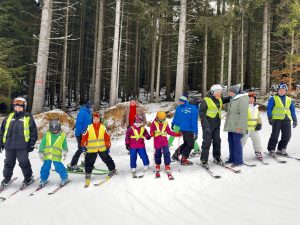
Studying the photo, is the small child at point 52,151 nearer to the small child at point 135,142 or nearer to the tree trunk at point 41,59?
the small child at point 135,142

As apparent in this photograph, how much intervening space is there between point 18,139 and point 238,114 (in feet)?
18.6

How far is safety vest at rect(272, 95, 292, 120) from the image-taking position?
27.6 feet

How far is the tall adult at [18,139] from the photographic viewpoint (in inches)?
300

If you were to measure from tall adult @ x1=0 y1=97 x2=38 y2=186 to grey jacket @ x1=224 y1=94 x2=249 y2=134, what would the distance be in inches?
202

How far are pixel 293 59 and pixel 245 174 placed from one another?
1329cm

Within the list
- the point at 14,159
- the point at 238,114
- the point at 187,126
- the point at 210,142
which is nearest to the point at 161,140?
the point at 187,126

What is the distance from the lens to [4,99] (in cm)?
1836

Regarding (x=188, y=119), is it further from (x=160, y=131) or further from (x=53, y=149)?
(x=53, y=149)

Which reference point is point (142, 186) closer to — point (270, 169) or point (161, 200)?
point (161, 200)

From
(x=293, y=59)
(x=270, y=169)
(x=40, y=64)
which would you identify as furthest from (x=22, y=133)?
(x=293, y=59)

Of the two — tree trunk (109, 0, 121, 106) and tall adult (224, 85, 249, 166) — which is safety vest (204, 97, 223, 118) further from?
tree trunk (109, 0, 121, 106)

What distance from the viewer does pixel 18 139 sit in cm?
762

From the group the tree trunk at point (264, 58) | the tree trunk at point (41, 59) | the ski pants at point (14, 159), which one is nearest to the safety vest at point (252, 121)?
the ski pants at point (14, 159)

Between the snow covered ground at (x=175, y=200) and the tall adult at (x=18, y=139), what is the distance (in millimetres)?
544
